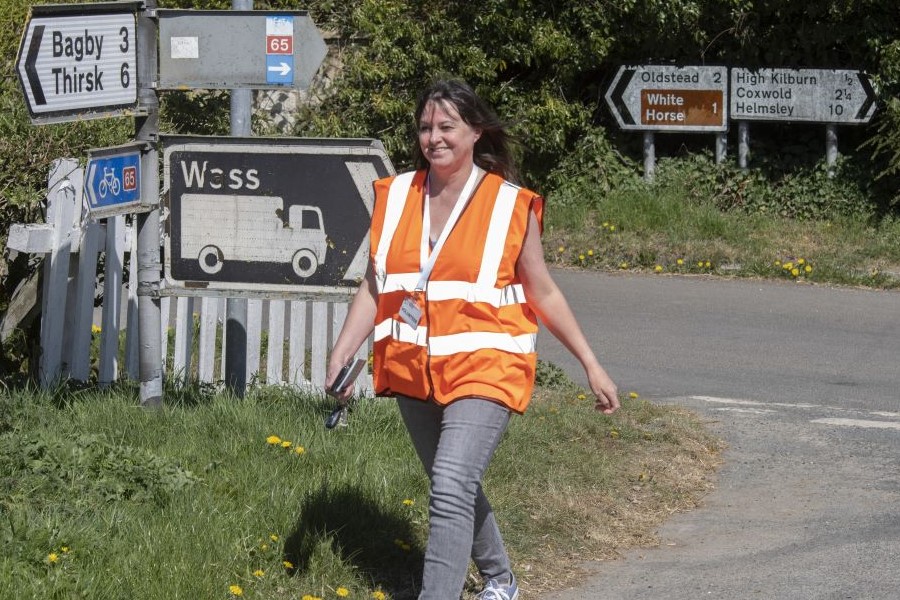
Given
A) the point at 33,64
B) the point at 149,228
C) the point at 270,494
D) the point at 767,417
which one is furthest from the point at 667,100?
the point at 270,494

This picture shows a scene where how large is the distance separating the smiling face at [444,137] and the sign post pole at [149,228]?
1749 millimetres

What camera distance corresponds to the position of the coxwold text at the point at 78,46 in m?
5.21

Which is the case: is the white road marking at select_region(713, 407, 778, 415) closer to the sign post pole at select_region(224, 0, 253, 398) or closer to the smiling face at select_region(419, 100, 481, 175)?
the sign post pole at select_region(224, 0, 253, 398)

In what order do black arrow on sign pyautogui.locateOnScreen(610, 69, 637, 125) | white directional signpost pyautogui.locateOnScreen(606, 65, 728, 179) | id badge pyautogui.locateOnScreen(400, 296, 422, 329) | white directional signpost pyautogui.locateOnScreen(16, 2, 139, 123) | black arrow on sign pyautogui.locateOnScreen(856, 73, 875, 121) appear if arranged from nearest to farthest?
1. id badge pyautogui.locateOnScreen(400, 296, 422, 329)
2. white directional signpost pyautogui.locateOnScreen(16, 2, 139, 123)
3. black arrow on sign pyautogui.locateOnScreen(856, 73, 875, 121)
4. white directional signpost pyautogui.locateOnScreen(606, 65, 728, 179)
5. black arrow on sign pyautogui.locateOnScreen(610, 69, 637, 125)

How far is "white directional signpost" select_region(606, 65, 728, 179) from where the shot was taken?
1495 cm

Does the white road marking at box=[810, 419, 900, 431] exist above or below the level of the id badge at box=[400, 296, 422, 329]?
below

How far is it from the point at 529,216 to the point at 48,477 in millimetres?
1961

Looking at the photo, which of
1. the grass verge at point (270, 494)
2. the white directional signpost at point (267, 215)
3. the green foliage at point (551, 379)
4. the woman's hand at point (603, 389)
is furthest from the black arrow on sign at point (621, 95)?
the woman's hand at point (603, 389)

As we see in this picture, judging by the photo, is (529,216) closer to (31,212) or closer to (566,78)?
(31,212)

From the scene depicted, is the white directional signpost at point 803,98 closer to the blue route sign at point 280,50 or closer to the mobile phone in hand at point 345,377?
the blue route sign at point 280,50

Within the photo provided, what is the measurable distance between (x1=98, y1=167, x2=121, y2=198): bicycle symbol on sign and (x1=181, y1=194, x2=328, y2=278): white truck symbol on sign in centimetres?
50

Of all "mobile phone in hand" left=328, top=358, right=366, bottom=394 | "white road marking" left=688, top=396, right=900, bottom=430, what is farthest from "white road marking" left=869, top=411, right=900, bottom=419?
"mobile phone in hand" left=328, top=358, right=366, bottom=394

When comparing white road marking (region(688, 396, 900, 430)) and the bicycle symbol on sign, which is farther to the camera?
white road marking (region(688, 396, 900, 430))

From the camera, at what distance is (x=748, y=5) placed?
576 inches
